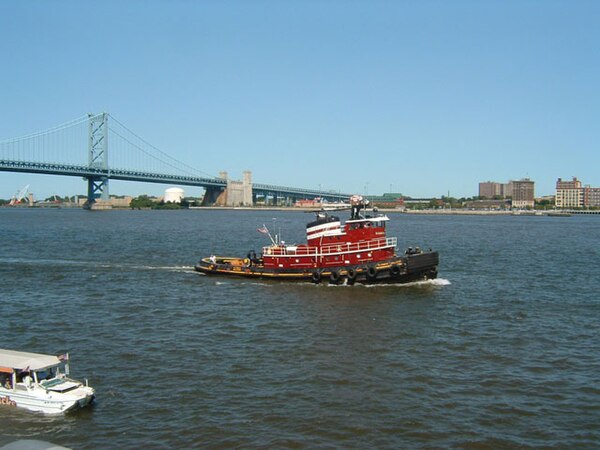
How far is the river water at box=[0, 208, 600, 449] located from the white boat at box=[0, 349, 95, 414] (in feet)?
1.32

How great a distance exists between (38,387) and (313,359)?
9677 mm

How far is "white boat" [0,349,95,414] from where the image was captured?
16766mm

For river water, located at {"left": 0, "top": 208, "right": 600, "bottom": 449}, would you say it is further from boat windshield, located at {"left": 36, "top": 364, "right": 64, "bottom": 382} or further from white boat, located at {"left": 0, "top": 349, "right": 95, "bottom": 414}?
boat windshield, located at {"left": 36, "top": 364, "right": 64, "bottom": 382}

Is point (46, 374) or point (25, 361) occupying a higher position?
point (25, 361)

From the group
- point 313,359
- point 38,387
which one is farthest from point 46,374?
point 313,359

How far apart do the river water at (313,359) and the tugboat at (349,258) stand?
1.06 metres

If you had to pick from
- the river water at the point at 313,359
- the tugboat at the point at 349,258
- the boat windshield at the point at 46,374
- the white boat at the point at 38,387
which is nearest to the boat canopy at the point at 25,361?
the white boat at the point at 38,387

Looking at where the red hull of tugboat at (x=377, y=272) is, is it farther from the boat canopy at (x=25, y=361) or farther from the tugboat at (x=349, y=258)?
the boat canopy at (x=25, y=361)

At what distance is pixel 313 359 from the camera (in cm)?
2250

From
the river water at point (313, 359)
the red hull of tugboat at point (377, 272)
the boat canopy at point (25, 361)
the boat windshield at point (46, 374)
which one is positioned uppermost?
the red hull of tugboat at point (377, 272)

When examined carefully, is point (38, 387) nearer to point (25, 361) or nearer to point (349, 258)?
point (25, 361)

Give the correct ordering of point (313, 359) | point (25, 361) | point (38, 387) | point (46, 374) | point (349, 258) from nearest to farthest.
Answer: point (38, 387) < point (25, 361) < point (46, 374) < point (313, 359) < point (349, 258)

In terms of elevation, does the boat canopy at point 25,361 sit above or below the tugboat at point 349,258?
below

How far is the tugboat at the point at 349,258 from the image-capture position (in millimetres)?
38438
